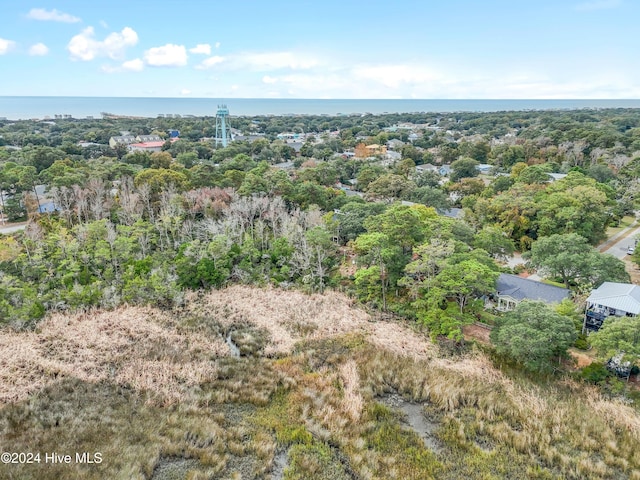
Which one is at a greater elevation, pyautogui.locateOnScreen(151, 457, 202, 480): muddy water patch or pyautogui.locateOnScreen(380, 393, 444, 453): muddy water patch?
pyautogui.locateOnScreen(151, 457, 202, 480): muddy water patch

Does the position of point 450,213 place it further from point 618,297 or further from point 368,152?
point 368,152

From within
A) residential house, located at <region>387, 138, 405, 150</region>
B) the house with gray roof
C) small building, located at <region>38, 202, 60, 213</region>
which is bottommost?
the house with gray roof

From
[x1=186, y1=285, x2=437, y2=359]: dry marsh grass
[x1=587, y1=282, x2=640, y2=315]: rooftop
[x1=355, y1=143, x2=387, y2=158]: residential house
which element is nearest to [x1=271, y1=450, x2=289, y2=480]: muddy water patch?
[x1=186, y1=285, x2=437, y2=359]: dry marsh grass

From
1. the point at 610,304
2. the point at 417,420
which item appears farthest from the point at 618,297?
the point at 417,420

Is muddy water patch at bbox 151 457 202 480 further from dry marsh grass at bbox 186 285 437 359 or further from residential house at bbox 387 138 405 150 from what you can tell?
residential house at bbox 387 138 405 150

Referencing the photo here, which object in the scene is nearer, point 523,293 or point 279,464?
point 279,464

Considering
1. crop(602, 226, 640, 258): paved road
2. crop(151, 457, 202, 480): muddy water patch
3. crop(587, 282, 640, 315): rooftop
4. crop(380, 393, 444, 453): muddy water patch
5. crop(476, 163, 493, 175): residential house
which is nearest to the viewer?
crop(151, 457, 202, 480): muddy water patch

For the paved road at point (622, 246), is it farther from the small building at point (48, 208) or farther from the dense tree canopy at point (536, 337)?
the small building at point (48, 208)

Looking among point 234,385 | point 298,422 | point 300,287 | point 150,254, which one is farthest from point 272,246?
point 298,422
